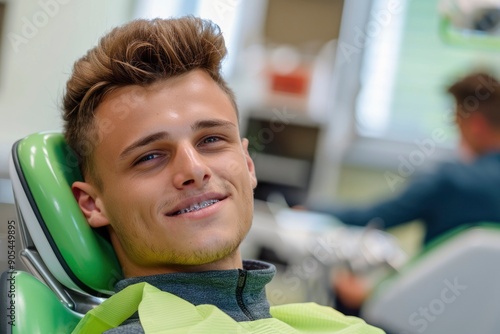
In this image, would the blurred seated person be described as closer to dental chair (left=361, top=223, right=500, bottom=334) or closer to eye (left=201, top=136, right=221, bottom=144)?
dental chair (left=361, top=223, right=500, bottom=334)

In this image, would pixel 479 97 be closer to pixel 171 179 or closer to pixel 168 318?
pixel 171 179

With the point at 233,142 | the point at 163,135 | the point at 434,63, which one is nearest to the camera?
the point at 163,135

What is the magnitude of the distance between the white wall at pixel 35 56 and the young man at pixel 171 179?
1642 mm

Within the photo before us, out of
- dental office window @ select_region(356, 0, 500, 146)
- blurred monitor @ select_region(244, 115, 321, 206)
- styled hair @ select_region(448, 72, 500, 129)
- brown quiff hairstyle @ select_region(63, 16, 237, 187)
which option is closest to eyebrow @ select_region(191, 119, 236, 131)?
brown quiff hairstyle @ select_region(63, 16, 237, 187)

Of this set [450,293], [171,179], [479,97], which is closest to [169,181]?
[171,179]

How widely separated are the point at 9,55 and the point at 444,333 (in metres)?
2.08

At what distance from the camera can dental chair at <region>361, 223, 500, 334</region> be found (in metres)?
2.36

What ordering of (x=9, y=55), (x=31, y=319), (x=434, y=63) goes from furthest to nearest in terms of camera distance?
1. (x=434, y=63)
2. (x=9, y=55)
3. (x=31, y=319)

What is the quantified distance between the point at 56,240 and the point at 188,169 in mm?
291

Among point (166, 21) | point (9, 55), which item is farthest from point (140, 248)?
point (9, 55)

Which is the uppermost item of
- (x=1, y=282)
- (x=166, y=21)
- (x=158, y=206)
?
(x=166, y=21)

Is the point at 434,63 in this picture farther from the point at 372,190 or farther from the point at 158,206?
the point at 158,206

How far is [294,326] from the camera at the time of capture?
1397 mm

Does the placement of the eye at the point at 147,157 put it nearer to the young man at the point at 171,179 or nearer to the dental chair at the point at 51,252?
the young man at the point at 171,179
